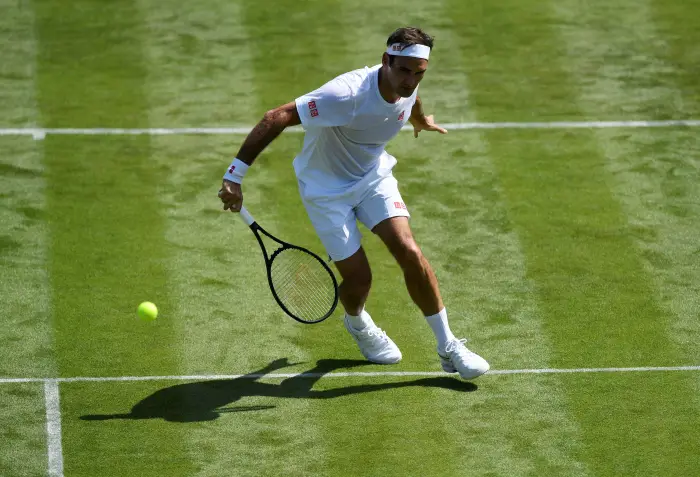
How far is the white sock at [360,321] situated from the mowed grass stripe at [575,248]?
129cm

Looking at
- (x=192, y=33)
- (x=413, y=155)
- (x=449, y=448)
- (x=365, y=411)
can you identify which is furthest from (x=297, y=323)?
(x=192, y=33)

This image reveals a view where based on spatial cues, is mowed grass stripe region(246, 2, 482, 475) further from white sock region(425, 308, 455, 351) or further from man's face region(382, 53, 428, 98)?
man's face region(382, 53, 428, 98)

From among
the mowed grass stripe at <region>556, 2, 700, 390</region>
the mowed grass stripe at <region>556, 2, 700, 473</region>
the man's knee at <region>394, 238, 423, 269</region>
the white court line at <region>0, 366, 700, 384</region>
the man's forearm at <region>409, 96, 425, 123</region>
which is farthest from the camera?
the mowed grass stripe at <region>556, 2, 700, 390</region>

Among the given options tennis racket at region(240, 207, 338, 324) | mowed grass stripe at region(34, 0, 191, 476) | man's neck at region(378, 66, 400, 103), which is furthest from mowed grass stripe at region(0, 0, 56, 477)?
man's neck at region(378, 66, 400, 103)

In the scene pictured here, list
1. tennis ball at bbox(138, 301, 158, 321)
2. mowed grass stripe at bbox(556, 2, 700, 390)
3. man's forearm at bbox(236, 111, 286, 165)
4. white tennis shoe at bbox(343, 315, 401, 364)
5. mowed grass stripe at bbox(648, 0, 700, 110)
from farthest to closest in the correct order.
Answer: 1. mowed grass stripe at bbox(648, 0, 700, 110)
2. mowed grass stripe at bbox(556, 2, 700, 390)
3. tennis ball at bbox(138, 301, 158, 321)
4. white tennis shoe at bbox(343, 315, 401, 364)
5. man's forearm at bbox(236, 111, 286, 165)

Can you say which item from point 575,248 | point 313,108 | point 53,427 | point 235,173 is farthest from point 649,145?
point 53,427

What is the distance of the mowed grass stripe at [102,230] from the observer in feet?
24.3

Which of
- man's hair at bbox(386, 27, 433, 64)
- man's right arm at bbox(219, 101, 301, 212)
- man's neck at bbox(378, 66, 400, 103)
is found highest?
man's hair at bbox(386, 27, 433, 64)

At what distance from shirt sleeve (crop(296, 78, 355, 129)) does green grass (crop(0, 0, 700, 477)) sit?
65.9 inches

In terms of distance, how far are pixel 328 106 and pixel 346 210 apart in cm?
74

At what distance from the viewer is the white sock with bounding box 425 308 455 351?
7.95m

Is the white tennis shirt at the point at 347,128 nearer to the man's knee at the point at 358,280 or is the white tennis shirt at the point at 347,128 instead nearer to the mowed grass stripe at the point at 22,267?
the man's knee at the point at 358,280

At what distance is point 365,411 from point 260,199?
10.1 feet

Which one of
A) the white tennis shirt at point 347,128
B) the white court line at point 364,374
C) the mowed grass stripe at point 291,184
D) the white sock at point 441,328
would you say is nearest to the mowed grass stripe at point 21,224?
the white court line at point 364,374
